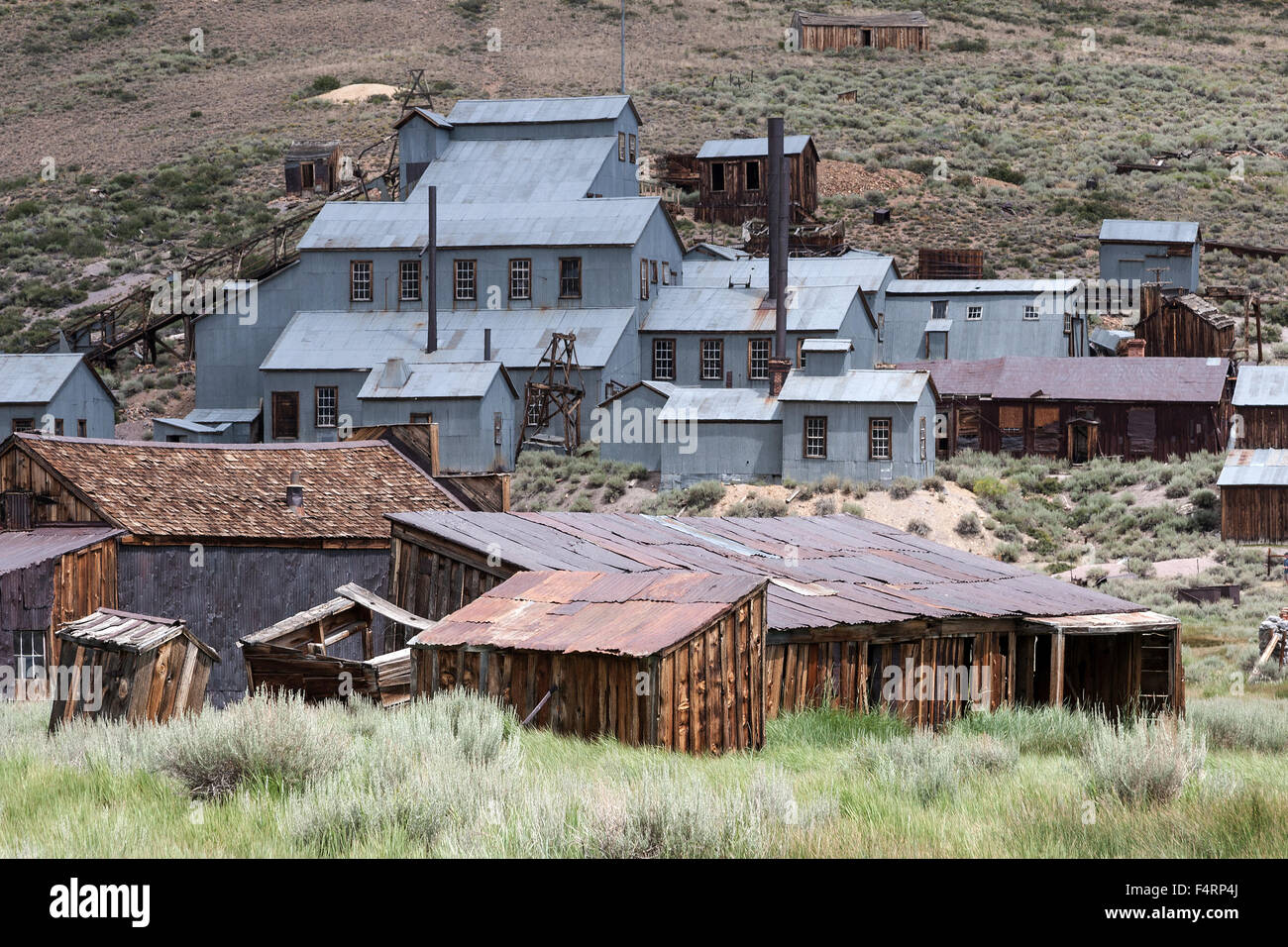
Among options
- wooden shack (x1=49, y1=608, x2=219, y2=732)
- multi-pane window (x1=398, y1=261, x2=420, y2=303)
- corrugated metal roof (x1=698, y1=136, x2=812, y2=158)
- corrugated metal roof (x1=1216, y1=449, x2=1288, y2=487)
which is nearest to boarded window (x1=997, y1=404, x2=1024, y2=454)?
corrugated metal roof (x1=1216, y1=449, x2=1288, y2=487)

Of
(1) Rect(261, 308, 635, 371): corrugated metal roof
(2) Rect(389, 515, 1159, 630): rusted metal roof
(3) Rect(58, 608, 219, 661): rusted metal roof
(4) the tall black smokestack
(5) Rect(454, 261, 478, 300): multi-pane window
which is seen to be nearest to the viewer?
(3) Rect(58, 608, 219, 661): rusted metal roof

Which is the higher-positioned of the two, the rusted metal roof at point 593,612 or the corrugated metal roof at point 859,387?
the rusted metal roof at point 593,612

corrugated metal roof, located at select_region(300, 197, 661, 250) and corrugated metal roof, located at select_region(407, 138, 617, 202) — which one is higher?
corrugated metal roof, located at select_region(407, 138, 617, 202)

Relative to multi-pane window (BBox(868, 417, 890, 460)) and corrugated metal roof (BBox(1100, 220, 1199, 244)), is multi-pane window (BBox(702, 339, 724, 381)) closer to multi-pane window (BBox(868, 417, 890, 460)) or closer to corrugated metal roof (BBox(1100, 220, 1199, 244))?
multi-pane window (BBox(868, 417, 890, 460))

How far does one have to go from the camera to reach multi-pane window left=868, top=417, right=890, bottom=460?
4672 centimetres

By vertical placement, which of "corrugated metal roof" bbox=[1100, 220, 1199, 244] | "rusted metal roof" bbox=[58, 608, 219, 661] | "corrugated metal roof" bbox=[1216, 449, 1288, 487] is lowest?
"corrugated metal roof" bbox=[1216, 449, 1288, 487]

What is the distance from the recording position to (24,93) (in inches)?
4126

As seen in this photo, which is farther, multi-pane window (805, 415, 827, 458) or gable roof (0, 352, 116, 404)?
gable roof (0, 352, 116, 404)

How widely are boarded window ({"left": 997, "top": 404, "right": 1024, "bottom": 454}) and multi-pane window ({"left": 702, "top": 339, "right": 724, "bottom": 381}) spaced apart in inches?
351

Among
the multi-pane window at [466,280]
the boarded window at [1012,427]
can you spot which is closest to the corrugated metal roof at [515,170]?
the multi-pane window at [466,280]

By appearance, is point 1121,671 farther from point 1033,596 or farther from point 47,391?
point 47,391

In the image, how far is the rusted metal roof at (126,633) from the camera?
15812 mm

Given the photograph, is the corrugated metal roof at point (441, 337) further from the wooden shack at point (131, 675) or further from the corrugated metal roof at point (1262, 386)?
the wooden shack at point (131, 675)
